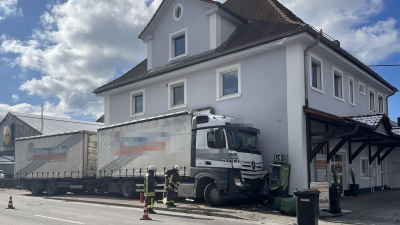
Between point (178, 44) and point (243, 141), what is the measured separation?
31.3 feet

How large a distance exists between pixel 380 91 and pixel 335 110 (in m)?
9.71

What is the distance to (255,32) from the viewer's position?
1977 cm

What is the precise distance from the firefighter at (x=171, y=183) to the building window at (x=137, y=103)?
32.0 feet

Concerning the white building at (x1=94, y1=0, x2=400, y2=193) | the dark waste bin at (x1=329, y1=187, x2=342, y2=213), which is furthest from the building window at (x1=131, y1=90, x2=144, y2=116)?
the dark waste bin at (x1=329, y1=187, x2=342, y2=213)

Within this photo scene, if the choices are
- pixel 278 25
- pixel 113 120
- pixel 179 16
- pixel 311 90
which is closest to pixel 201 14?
pixel 179 16

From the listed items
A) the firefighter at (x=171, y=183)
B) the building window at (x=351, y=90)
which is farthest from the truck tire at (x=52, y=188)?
the building window at (x=351, y=90)

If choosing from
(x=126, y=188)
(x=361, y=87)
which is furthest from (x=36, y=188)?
(x=361, y=87)

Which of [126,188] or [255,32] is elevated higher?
[255,32]

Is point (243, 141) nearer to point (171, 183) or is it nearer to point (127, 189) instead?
point (171, 183)

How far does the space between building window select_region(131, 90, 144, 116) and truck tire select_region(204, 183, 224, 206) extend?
1002 centimetres

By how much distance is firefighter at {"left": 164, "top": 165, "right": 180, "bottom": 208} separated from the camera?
1512 cm

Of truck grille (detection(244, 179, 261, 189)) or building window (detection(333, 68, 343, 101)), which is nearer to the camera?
truck grille (detection(244, 179, 261, 189))

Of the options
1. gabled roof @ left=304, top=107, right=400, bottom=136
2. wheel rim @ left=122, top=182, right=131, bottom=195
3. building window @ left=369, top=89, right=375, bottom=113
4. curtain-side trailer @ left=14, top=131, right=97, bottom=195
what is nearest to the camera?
gabled roof @ left=304, top=107, right=400, bottom=136

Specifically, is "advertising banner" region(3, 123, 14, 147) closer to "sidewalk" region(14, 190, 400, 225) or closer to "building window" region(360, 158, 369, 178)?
"sidewalk" region(14, 190, 400, 225)
